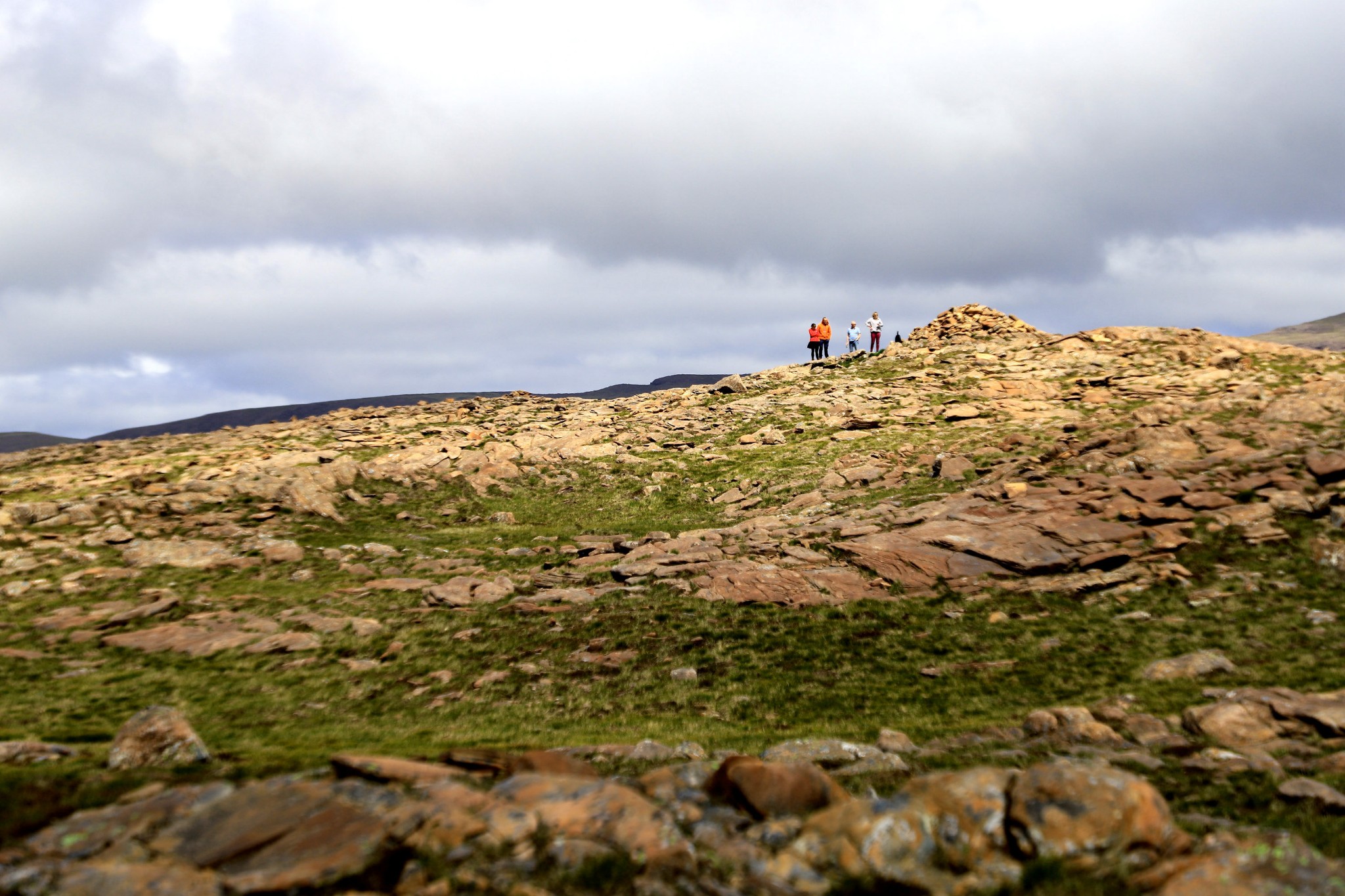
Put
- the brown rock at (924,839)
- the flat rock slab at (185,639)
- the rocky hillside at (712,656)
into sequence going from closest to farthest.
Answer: the brown rock at (924,839) → the rocky hillside at (712,656) → the flat rock slab at (185,639)

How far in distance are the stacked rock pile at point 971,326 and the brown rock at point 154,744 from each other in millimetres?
95632

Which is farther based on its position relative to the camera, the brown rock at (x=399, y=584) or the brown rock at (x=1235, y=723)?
the brown rock at (x=399, y=584)

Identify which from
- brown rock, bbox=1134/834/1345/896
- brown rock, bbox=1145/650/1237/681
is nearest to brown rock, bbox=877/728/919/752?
brown rock, bbox=1134/834/1345/896

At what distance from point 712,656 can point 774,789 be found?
15616 millimetres

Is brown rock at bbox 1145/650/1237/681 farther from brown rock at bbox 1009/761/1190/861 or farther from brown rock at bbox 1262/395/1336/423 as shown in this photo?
brown rock at bbox 1262/395/1336/423

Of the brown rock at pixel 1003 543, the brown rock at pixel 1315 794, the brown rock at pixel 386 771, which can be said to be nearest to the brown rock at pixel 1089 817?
the brown rock at pixel 1315 794

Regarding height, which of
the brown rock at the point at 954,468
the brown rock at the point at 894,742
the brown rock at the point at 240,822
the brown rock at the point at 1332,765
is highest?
the brown rock at the point at 954,468

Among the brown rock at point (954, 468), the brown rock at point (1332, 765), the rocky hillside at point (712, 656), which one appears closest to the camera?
the rocky hillside at point (712, 656)

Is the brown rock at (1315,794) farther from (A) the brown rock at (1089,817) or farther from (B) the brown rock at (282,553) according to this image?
(B) the brown rock at (282,553)

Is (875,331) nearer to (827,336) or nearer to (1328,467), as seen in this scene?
(827,336)

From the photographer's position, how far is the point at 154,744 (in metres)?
14.4

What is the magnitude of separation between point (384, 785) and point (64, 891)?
4.12 metres

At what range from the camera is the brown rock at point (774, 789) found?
10922 mm

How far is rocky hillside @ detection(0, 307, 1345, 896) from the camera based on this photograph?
940cm
